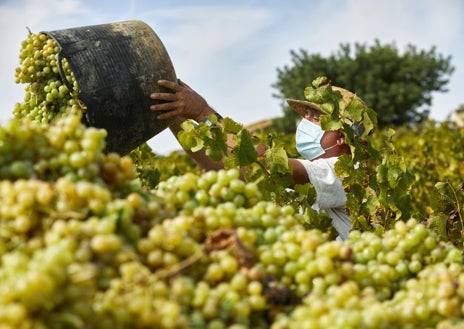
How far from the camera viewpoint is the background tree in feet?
157

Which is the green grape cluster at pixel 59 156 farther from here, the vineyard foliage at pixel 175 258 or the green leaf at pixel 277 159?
the green leaf at pixel 277 159

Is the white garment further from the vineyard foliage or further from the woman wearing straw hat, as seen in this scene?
the vineyard foliage

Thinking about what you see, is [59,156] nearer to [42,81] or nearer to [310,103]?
[42,81]

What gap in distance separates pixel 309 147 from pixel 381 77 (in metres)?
46.8

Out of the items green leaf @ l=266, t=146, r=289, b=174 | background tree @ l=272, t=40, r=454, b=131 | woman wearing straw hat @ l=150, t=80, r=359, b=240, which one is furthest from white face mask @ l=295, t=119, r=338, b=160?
background tree @ l=272, t=40, r=454, b=131

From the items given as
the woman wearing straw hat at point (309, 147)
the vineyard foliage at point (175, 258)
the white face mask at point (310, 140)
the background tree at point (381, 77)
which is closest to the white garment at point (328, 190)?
the woman wearing straw hat at point (309, 147)

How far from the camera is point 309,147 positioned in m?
4.45

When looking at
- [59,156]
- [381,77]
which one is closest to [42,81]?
[59,156]

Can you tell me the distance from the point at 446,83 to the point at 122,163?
52.8 m

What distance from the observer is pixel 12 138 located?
1.76 m

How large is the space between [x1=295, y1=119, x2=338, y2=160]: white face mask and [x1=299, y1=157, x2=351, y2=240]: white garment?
0.83 feet

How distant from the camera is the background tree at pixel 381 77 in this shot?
157 feet

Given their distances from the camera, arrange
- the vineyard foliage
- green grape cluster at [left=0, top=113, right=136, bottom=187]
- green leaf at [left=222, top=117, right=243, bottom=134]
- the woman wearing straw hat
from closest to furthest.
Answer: the vineyard foliage < green grape cluster at [left=0, top=113, right=136, bottom=187] < green leaf at [left=222, top=117, right=243, bottom=134] < the woman wearing straw hat

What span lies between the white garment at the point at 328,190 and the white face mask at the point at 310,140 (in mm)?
254
